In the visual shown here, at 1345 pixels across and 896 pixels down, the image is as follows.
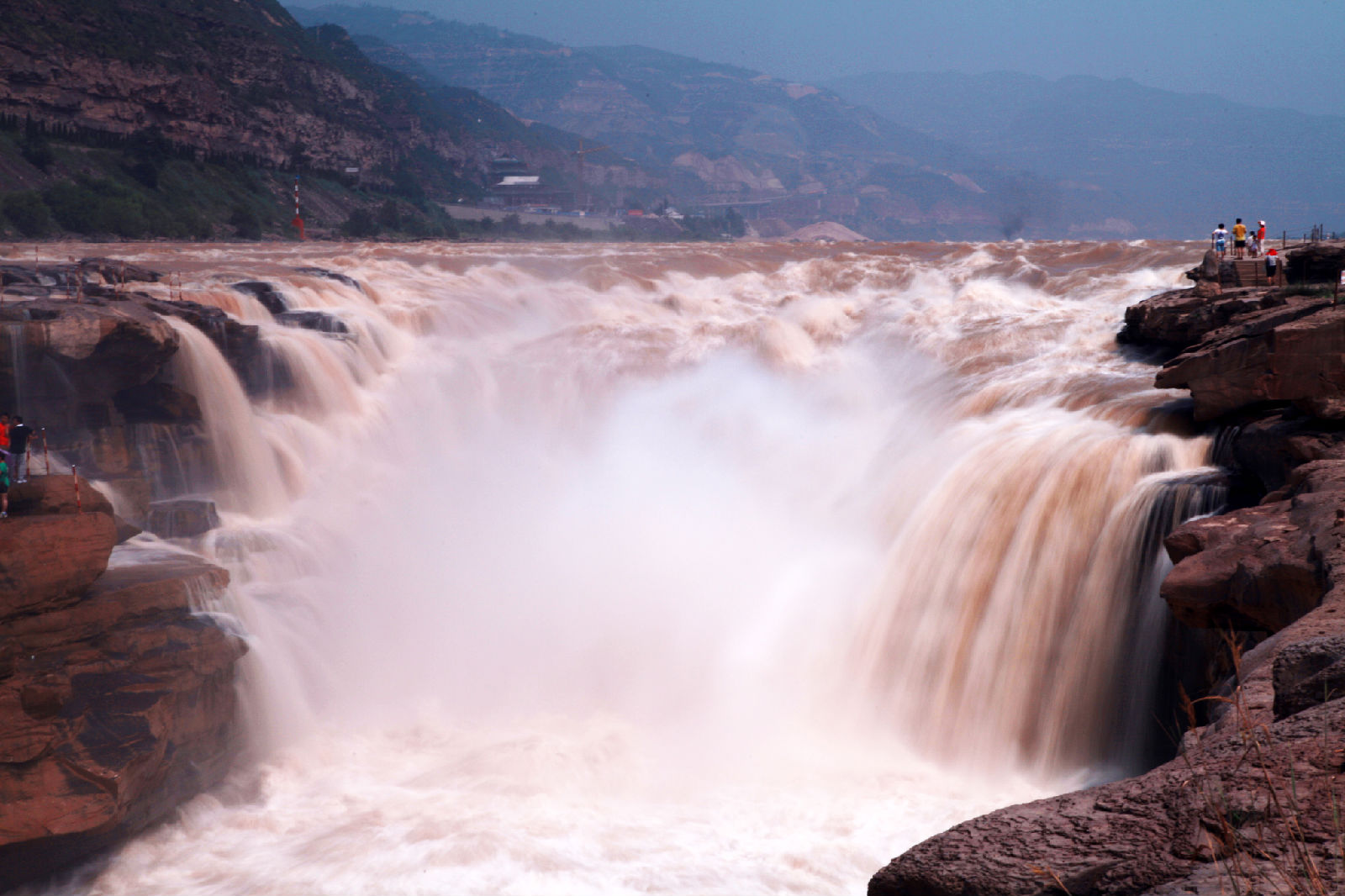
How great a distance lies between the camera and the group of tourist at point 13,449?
1071cm

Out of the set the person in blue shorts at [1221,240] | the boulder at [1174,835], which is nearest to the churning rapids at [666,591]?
the person in blue shorts at [1221,240]

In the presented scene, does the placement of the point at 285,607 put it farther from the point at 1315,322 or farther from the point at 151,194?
the point at 151,194

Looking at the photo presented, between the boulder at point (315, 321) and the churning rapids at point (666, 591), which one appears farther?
the boulder at point (315, 321)

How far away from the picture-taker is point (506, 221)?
392 ft

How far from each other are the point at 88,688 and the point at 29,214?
47.4 metres

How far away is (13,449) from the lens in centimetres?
1131

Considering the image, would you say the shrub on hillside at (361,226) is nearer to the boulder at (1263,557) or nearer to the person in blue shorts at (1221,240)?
the person in blue shorts at (1221,240)

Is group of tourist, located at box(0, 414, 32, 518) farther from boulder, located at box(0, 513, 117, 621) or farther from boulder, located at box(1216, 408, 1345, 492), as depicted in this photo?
boulder, located at box(1216, 408, 1345, 492)

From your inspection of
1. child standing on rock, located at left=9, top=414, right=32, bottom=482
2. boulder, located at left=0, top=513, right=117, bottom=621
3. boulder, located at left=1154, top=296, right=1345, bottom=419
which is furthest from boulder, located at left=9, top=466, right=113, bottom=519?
boulder, located at left=1154, top=296, right=1345, bottom=419

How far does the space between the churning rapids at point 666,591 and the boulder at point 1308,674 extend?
16.1ft

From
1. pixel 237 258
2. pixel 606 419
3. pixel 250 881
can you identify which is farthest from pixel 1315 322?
pixel 237 258

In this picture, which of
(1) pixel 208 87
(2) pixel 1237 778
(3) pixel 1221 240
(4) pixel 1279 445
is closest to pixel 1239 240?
(3) pixel 1221 240

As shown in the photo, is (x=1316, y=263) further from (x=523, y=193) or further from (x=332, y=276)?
(x=523, y=193)

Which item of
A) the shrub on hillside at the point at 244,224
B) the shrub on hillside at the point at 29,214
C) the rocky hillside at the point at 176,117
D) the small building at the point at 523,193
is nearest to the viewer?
the shrub on hillside at the point at 29,214
